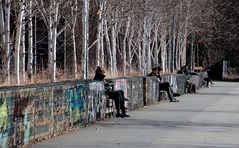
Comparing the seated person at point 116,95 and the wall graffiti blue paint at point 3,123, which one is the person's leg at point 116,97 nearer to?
→ the seated person at point 116,95

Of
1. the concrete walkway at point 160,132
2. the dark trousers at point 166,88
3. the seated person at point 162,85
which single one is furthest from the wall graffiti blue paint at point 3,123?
the dark trousers at point 166,88

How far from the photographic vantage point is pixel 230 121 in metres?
17.1

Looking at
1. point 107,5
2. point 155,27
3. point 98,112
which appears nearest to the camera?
point 98,112

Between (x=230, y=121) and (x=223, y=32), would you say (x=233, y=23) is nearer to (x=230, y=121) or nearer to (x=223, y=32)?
(x=223, y=32)

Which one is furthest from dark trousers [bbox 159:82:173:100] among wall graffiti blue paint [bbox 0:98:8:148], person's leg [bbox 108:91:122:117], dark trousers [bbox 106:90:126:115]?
wall graffiti blue paint [bbox 0:98:8:148]

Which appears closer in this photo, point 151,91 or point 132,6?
point 151,91

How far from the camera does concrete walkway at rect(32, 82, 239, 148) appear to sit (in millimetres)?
11805

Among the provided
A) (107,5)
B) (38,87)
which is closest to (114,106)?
(38,87)

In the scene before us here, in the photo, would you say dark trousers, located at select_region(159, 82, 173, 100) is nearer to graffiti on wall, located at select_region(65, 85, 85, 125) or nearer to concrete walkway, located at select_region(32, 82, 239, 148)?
concrete walkway, located at select_region(32, 82, 239, 148)

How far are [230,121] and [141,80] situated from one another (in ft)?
17.7

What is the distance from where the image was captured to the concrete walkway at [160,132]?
11805 millimetres

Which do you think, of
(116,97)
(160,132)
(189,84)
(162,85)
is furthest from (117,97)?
(189,84)

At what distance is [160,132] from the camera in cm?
1395

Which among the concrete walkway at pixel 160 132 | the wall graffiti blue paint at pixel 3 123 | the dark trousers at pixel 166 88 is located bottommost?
the concrete walkway at pixel 160 132
